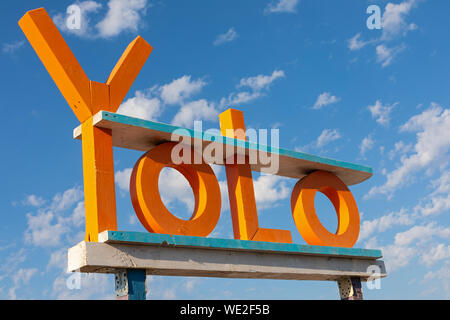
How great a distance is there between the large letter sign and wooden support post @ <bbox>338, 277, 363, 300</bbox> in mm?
835

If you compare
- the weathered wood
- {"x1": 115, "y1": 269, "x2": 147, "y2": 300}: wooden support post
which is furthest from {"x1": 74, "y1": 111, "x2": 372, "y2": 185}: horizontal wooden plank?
{"x1": 115, "y1": 269, "x2": 147, "y2": 300}: wooden support post

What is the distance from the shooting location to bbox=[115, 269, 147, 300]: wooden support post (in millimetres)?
8953

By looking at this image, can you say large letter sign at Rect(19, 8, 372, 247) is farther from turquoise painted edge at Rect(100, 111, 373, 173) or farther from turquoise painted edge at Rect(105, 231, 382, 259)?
turquoise painted edge at Rect(105, 231, 382, 259)

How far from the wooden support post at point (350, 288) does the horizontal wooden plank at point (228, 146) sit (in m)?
2.70

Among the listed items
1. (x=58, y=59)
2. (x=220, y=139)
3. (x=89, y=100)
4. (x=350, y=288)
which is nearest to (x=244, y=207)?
(x=220, y=139)

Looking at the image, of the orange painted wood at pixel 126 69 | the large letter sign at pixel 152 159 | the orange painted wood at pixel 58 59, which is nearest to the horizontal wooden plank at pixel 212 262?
the large letter sign at pixel 152 159

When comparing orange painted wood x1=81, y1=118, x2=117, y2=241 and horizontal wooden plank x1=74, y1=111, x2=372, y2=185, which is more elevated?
horizontal wooden plank x1=74, y1=111, x2=372, y2=185

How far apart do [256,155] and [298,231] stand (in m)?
2.08

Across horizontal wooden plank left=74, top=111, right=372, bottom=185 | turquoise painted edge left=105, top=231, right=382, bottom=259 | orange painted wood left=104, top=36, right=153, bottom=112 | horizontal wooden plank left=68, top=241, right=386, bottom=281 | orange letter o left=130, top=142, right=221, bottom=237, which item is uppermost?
orange painted wood left=104, top=36, right=153, bottom=112

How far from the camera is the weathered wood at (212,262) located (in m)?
8.80

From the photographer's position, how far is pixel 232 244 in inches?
407

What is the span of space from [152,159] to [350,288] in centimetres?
576
